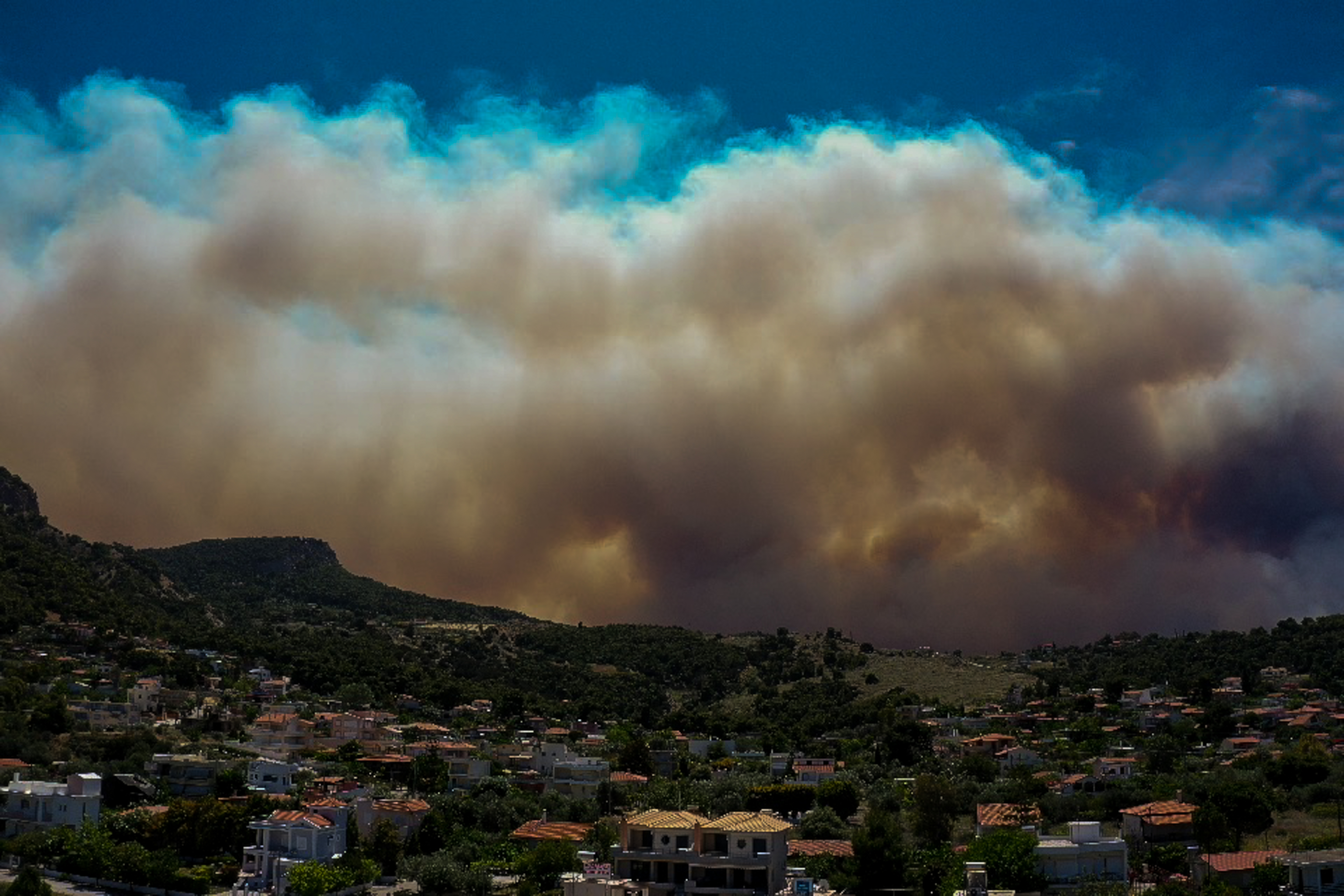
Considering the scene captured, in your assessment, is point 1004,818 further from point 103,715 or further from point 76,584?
point 76,584

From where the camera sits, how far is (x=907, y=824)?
3014 inches

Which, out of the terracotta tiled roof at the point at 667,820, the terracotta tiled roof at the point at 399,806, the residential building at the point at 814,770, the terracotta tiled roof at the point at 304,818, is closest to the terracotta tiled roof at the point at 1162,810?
the residential building at the point at 814,770

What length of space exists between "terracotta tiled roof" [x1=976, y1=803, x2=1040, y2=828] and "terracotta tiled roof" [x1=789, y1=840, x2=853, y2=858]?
824 cm

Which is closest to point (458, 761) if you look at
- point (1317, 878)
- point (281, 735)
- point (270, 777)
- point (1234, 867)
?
point (281, 735)

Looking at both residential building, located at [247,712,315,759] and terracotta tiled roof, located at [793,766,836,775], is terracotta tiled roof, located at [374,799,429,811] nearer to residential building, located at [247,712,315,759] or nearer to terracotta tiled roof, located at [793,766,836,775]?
residential building, located at [247,712,315,759]

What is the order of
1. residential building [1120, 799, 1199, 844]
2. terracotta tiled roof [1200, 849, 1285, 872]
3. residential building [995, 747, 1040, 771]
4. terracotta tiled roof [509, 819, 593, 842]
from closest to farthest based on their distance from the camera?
terracotta tiled roof [1200, 849, 1285, 872]
residential building [1120, 799, 1199, 844]
terracotta tiled roof [509, 819, 593, 842]
residential building [995, 747, 1040, 771]

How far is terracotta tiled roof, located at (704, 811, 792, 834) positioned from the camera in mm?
58719

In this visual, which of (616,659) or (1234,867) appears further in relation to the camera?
(616,659)

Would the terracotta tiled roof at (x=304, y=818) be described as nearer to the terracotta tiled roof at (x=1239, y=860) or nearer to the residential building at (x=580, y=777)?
the residential building at (x=580, y=777)

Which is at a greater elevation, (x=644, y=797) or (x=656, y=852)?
(x=644, y=797)

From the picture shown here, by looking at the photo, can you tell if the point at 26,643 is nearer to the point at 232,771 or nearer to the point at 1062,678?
the point at 232,771

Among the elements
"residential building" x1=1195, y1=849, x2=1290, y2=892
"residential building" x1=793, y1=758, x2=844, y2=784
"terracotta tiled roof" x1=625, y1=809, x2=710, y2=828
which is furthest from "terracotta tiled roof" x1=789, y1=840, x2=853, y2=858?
"residential building" x1=793, y1=758, x2=844, y2=784

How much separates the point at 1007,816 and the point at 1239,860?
16.6 metres

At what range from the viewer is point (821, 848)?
68.1 meters
